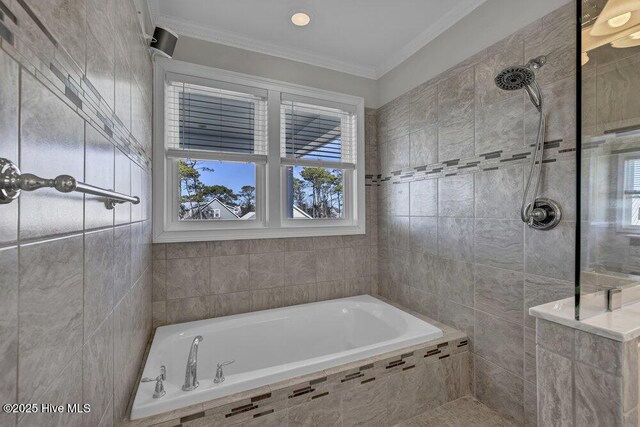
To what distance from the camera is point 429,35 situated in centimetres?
221

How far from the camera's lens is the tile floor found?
1.69m

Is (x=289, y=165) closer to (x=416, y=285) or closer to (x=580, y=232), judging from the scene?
(x=416, y=285)

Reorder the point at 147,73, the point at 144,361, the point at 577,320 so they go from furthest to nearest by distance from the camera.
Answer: the point at 147,73, the point at 144,361, the point at 577,320

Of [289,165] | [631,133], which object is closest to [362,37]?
[289,165]

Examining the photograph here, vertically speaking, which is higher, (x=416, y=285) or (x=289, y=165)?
(x=289, y=165)

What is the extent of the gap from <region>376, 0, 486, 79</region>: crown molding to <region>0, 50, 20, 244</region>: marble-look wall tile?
92.5 inches

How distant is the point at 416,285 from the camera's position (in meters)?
2.38

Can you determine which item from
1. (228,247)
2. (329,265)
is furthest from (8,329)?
(329,265)

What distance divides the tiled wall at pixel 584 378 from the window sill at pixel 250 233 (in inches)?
68.5

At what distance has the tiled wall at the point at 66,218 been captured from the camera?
0.52 metres

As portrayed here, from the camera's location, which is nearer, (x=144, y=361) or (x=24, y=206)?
(x=24, y=206)

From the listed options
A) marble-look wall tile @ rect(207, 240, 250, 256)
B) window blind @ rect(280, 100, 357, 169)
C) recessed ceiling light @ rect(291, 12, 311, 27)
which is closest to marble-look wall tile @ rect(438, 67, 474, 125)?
window blind @ rect(280, 100, 357, 169)

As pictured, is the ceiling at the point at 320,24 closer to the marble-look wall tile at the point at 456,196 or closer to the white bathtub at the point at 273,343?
the marble-look wall tile at the point at 456,196

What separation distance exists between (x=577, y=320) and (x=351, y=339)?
177 centimetres
